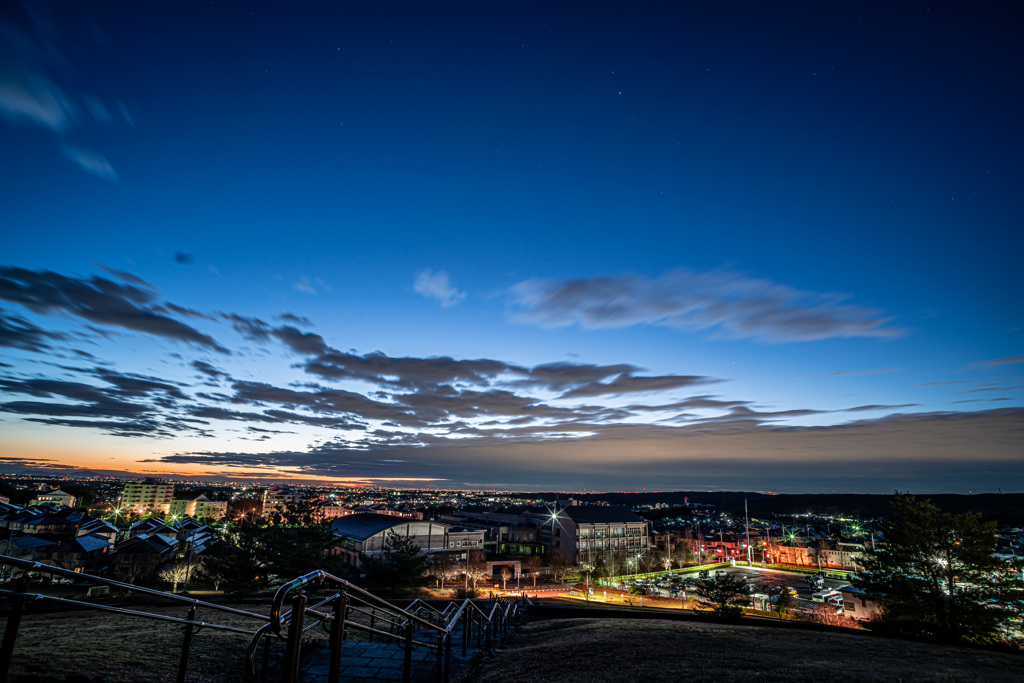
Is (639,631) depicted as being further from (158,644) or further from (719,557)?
(719,557)

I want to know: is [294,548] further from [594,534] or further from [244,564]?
[594,534]

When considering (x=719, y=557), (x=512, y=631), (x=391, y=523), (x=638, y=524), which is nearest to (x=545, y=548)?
(x=638, y=524)

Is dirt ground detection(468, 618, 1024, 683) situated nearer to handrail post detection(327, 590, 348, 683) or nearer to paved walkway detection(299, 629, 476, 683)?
paved walkway detection(299, 629, 476, 683)

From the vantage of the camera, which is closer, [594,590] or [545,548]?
[594,590]

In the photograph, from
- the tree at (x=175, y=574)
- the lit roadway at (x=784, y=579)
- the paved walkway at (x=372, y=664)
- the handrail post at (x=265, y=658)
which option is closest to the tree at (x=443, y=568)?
the tree at (x=175, y=574)

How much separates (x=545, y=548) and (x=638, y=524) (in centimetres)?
1989

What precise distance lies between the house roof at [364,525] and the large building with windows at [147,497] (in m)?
123

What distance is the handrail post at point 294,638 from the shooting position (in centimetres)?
360

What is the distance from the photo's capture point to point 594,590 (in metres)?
53.3

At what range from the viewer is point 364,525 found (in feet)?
190

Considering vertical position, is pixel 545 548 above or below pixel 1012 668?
below

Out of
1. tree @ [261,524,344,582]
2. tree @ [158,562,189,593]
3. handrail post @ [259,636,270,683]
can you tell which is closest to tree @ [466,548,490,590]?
tree @ [261,524,344,582]

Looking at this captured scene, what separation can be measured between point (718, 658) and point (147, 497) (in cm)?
19555

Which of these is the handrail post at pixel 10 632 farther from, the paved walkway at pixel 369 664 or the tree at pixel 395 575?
the tree at pixel 395 575
